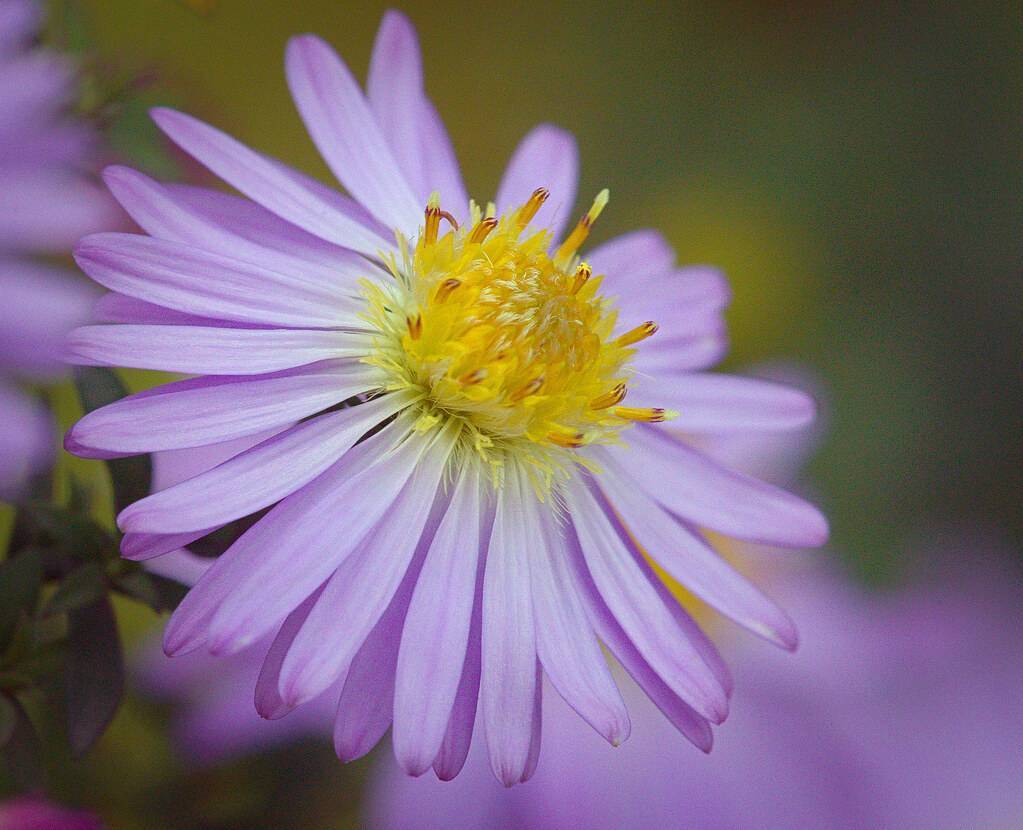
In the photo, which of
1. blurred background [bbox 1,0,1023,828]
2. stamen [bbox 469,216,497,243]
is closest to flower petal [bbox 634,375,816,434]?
stamen [bbox 469,216,497,243]

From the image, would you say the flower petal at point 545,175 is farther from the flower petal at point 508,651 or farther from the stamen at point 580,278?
the flower petal at point 508,651

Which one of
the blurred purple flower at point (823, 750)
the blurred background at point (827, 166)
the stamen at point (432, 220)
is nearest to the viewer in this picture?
the stamen at point (432, 220)

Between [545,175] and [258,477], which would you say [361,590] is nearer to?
[258,477]

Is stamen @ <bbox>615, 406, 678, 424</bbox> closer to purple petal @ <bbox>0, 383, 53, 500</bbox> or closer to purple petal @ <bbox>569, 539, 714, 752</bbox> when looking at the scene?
purple petal @ <bbox>569, 539, 714, 752</bbox>

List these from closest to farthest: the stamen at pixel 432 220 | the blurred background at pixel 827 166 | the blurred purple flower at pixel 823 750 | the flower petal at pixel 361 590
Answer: the flower petal at pixel 361 590 → the stamen at pixel 432 220 → the blurred purple flower at pixel 823 750 → the blurred background at pixel 827 166

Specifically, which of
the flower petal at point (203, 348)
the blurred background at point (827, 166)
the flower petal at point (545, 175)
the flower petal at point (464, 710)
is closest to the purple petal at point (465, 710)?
the flower petal at point (464, 710)

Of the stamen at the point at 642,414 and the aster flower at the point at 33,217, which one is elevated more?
the aster flower at the point at 33,217

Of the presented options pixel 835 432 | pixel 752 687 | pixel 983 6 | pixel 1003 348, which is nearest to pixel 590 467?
pixel 752 687
